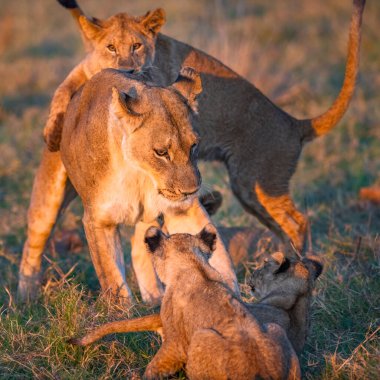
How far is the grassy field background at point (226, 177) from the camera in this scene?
12.8 ft

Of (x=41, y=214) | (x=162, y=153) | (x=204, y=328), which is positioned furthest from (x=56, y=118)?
(x=204, y=328)

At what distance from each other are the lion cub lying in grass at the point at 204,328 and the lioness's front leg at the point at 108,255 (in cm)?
77

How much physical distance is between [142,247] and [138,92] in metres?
1.26

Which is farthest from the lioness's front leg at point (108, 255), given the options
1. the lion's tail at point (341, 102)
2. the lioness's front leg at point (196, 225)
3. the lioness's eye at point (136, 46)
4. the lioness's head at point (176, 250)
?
the lion's tail at point (341, 102)

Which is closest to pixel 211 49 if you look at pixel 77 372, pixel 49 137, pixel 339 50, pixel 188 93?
pixel 339 50

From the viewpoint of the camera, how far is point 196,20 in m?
13.2

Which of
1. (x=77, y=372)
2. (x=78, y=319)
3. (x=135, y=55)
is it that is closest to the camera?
(x=77, y=372)

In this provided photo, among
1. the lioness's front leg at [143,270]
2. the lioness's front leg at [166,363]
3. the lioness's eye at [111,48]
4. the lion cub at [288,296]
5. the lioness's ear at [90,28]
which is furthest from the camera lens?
the lioness's ear at [90,28]

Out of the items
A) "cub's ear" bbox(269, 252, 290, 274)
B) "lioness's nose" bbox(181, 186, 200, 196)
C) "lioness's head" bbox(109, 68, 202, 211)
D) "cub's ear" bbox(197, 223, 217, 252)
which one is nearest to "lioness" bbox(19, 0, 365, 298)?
"lioness's head" bbox(109, 68, 202, 211)

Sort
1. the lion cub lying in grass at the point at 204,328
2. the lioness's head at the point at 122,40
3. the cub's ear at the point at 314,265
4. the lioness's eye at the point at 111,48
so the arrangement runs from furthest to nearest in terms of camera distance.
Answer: the lioness's eye at the point at 111,48 → the lioness's head at the point at 122,40 → the cub's ear at the point at 314,265 → the lion cub lying in grass at the point at 204,328

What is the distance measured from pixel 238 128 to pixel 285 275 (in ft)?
6.80

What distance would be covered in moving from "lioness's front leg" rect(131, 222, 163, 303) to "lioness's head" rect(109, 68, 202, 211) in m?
0.91

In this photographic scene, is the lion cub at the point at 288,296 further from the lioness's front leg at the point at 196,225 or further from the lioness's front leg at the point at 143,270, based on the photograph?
the lioness's front leg at the point at 143,270

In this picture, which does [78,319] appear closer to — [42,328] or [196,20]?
[42,328]
